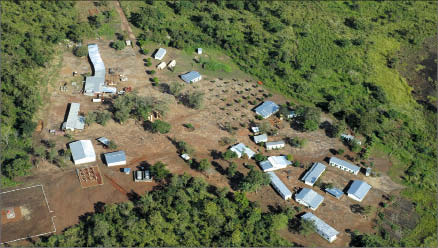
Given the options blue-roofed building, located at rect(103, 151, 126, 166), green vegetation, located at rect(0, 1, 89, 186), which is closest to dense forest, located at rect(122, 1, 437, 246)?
green vegetation, located at rect(0, 1, 89, 186)

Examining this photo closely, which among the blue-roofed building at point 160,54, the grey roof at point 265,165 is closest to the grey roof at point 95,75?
the blue-roofed building at point 160,54

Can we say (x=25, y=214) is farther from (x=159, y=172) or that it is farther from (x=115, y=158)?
(x=159, y=172)

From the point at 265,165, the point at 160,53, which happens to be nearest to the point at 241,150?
the point at 265,165

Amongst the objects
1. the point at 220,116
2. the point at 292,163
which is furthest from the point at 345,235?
the point at 220,116

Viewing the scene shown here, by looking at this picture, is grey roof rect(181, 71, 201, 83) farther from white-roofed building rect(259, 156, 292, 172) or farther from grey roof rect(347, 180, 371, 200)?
grey roof rect(347, 180, 371, 200)

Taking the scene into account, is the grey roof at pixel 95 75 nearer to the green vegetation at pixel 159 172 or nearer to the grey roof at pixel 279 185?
the green vegetation at pixel 159 172

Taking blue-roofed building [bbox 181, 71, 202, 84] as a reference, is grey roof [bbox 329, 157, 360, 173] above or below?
below
